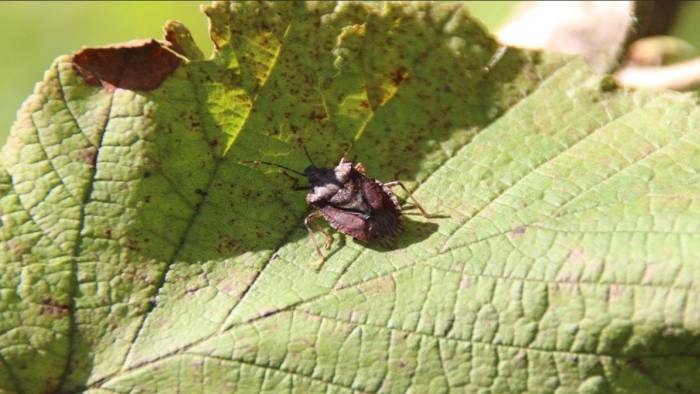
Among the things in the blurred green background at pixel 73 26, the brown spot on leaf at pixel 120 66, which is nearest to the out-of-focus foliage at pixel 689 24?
the blurred green background at pixel 73 26

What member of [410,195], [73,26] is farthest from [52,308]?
[73,26]

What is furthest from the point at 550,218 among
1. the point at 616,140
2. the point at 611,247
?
the point at 616,140

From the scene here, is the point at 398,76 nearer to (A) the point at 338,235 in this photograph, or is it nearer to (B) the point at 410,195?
(B) the point at 410,195

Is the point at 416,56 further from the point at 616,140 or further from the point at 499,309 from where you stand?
the point at 499,309

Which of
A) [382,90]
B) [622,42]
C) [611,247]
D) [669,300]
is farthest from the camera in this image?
[622,42]

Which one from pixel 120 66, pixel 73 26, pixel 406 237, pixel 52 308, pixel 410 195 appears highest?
pixel 73 26

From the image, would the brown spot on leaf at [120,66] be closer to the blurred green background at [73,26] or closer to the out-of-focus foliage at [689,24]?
the blurred green background at [73,26]
